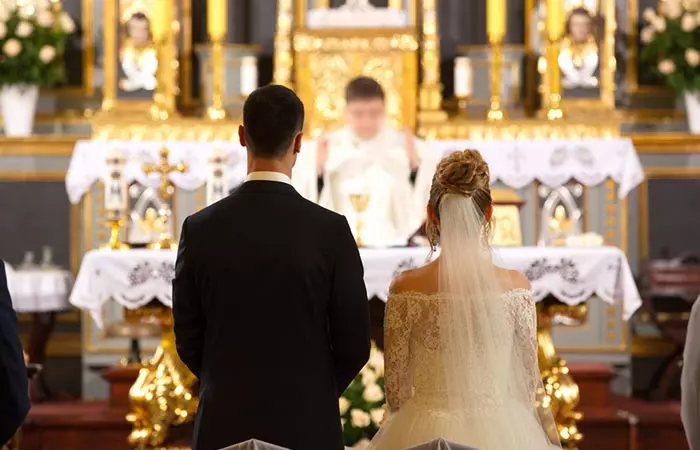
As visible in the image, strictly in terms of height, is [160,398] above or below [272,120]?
below

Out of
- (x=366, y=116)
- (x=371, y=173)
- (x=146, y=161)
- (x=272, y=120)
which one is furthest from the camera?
(x=146, y=161)

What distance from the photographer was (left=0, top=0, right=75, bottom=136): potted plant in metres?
Answer: 9.15

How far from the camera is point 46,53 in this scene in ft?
30.0

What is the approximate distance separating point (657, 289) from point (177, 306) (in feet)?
20.0

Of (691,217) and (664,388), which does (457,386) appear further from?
(691,217)

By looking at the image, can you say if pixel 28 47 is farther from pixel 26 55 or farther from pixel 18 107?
pixel 18 107

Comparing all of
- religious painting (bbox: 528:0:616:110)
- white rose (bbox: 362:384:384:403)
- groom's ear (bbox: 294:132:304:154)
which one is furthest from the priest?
groom's ear (bbox: 294:132:304:154)

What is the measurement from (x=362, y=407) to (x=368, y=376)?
6.2 inches

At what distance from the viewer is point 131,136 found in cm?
898

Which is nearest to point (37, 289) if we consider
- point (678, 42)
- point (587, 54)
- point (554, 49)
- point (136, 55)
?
point (136, 55)

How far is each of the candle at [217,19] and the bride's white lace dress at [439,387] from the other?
5.87m

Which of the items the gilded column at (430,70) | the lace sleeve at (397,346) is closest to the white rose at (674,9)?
the gilded column at (430,70)

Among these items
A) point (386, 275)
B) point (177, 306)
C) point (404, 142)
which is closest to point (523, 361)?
point (177, 306)

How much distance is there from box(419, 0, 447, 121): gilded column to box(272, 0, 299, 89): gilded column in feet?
3.29
